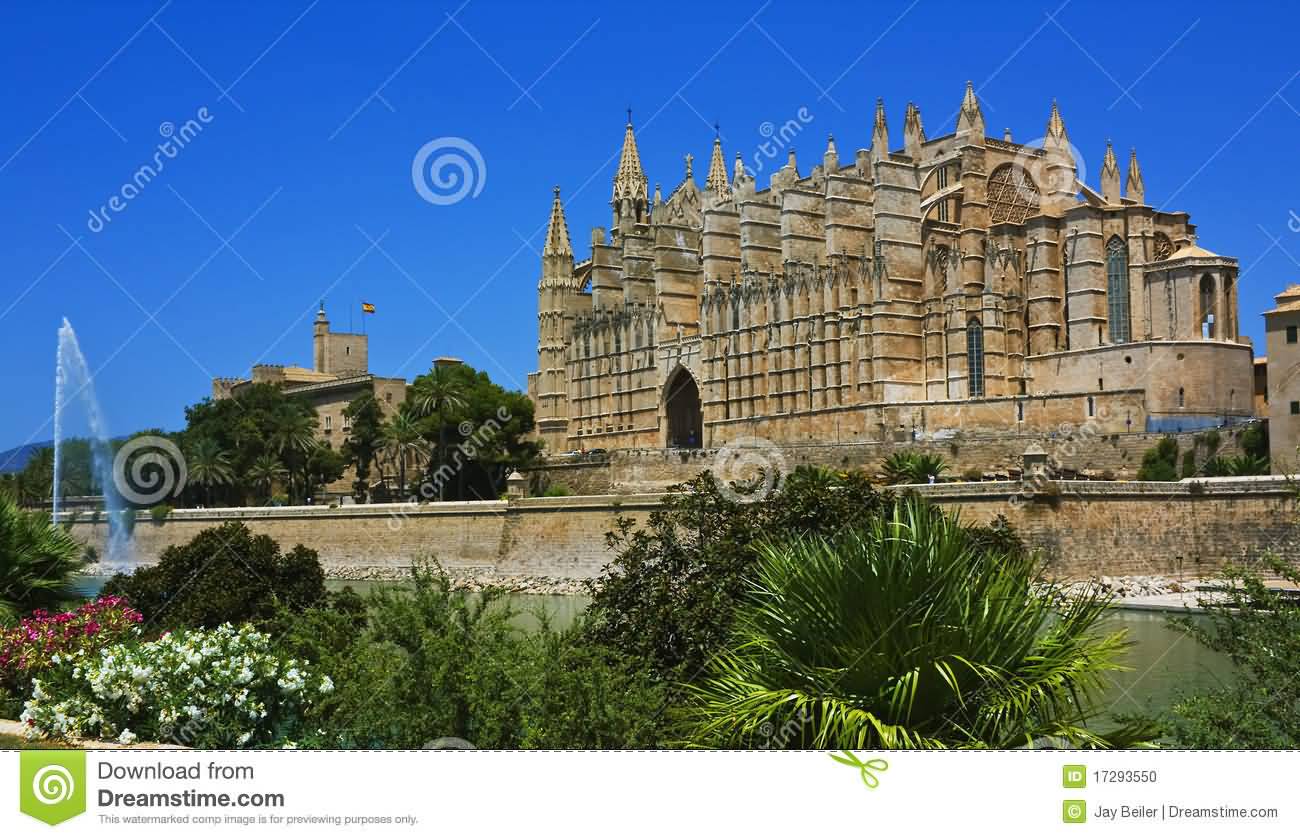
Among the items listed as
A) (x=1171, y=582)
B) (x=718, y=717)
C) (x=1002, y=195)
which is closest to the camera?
(x=718, y=717)

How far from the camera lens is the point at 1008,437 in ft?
138

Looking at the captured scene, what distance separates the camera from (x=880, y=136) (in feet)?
166

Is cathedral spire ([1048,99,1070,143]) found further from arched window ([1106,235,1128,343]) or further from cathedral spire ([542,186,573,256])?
cathedral spire ([542,186,573,256])

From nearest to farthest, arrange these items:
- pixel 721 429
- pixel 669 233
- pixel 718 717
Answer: pixel 718 717 → pixel 721 429 → pixel 669 233

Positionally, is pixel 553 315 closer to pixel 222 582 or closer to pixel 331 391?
pixel 331 391

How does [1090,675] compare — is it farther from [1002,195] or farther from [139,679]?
[1002,195]

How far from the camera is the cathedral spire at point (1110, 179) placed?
4647 cm

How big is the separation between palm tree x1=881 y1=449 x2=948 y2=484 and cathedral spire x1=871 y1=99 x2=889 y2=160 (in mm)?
12832

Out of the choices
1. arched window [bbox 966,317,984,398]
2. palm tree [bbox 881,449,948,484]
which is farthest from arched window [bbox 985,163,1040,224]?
palm tree [bbox 881,449,948,484]

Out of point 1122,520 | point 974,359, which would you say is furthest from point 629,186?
point 1122,520

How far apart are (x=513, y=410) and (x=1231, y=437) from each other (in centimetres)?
2859

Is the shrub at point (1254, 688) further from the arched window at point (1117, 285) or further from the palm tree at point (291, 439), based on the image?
the palm tree at point (291, 439)

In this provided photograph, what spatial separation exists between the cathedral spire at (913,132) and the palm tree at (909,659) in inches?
1881
